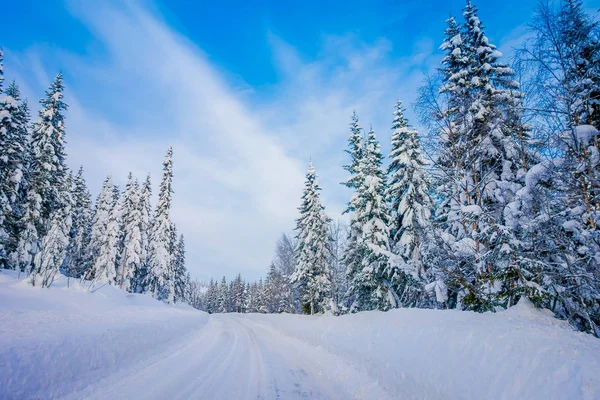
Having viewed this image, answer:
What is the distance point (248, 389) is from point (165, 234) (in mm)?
32546

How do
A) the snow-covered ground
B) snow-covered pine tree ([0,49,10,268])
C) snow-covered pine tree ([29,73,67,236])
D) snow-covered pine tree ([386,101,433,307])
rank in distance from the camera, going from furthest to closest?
snow-covered pine tree ([29,73,67,236]) → snow-covered pine tree ([0,49,10,268]) → snow-covered pine tree ([386,101,433,307]) → the snow-covered ground

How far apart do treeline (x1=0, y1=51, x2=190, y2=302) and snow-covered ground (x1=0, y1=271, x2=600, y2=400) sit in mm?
8374

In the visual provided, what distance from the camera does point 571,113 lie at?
5441 millimetres

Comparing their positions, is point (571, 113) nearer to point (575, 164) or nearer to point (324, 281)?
point (575, 164)

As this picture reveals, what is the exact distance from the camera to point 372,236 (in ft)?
60.2

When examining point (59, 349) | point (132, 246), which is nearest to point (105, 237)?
point (132, 246)

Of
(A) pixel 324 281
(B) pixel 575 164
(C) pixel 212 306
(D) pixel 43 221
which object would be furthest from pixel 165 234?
(C) pixel 212 306

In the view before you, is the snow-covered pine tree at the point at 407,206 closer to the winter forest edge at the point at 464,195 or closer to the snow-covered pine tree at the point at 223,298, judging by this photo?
the winter forest edge at the point at 464,195

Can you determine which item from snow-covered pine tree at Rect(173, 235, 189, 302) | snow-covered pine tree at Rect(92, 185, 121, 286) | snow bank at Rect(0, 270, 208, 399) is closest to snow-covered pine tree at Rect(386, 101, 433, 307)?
snow bank at Rect(0, 270, 208, 399)

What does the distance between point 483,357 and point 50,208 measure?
3042 centimetres

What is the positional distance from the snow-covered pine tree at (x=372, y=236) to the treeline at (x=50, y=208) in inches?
613

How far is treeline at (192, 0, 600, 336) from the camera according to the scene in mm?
5340

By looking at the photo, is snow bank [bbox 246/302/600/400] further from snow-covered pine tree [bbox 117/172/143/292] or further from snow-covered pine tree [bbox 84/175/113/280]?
snow-covered pine tree [bbox 84/175/113/280]

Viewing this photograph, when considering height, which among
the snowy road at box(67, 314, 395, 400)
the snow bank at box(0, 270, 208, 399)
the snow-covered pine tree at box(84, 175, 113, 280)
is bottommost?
the snowy road at box(67, 314, 395, 400)
